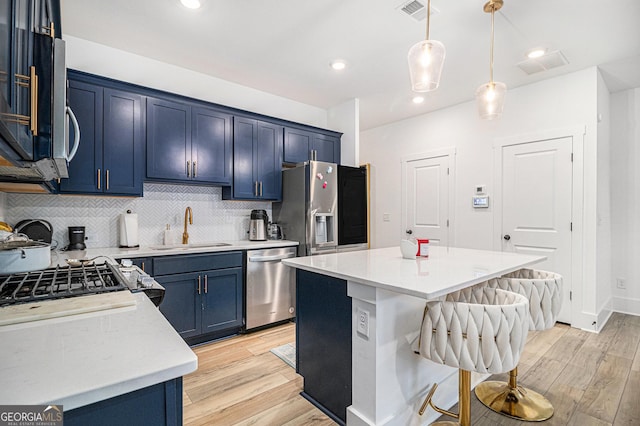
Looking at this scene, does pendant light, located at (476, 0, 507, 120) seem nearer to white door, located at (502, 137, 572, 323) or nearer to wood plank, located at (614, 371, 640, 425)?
white door, located at (502, 137, 572, 323)

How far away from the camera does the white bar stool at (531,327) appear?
1.90 meters

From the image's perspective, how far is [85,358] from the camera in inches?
26.3

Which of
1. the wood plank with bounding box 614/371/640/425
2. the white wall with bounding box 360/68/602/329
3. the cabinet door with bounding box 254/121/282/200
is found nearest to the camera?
the wood plank with bounding box 614/371/640/425

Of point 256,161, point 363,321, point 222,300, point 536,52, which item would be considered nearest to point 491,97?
point 536,52

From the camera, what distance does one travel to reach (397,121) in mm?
5152

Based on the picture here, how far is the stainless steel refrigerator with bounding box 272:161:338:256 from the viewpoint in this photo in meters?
3.54

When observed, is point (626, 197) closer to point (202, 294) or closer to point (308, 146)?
point (308, 146)

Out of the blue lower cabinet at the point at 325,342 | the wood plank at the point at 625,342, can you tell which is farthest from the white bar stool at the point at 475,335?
the wood plank at the point at 625,342

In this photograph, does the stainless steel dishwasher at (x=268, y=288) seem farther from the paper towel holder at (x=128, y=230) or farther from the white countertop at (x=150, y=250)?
the paper towel holder at (x=128, y=230)

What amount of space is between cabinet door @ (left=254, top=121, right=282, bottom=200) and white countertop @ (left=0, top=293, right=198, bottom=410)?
284 cm

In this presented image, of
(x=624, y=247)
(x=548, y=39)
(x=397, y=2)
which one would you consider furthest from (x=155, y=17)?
(x=624, y=247)

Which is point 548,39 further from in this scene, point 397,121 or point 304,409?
point 304,409

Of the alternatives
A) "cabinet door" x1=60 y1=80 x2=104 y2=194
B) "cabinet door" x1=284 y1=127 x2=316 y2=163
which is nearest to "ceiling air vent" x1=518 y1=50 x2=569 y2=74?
"cabinet door" x1=284 y1=127 x2=316 y2=163

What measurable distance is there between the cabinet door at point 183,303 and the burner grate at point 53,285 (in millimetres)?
1283
